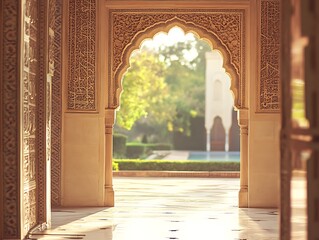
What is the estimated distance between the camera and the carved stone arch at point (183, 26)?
7520 mm

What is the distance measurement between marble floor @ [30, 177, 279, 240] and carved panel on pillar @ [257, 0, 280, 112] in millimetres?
1316

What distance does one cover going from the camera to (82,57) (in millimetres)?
7359

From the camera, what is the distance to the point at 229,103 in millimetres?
21453

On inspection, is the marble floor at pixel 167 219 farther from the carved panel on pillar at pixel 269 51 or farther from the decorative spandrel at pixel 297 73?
the decorative spandrel at pixel 297 73

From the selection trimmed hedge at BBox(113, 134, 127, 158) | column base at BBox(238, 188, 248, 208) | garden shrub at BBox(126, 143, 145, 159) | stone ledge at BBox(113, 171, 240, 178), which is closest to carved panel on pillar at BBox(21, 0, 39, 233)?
column base at BBox(238, 188, 248, 208)

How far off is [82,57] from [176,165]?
652 cm

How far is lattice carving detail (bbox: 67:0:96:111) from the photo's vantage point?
24.1 ft

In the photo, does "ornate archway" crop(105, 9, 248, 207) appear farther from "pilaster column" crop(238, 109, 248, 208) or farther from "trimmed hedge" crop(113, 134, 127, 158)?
"trimmed hedge" crop(113, 134, 127, 158)
